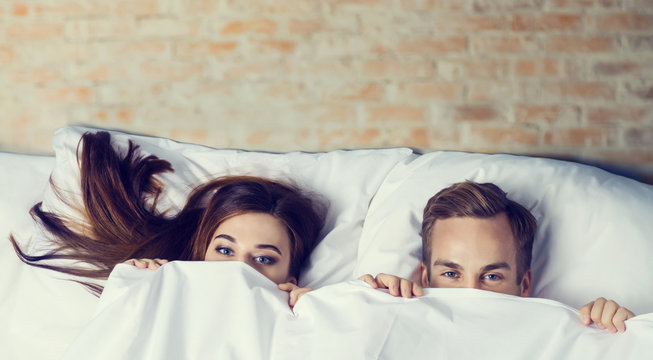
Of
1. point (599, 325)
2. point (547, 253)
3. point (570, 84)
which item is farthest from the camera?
point (570, 84)

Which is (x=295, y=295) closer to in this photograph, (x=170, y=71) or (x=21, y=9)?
(x=170, y=71)

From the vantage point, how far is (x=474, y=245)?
1199 millimetres

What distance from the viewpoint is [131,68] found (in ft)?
5.73

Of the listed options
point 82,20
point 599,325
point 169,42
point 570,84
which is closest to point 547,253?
point 599,325

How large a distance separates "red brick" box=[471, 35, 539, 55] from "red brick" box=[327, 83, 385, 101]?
0.30 m

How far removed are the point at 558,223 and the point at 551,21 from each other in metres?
0.63

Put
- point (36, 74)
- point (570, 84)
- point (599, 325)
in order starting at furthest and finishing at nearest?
1. point (36, 74)
2. point (570, 84)
3. point (599, 325)

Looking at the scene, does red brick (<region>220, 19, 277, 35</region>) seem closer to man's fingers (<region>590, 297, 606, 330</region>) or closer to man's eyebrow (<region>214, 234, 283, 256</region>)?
man's eyebrow (<region>214, 234, 283, 256</region>)

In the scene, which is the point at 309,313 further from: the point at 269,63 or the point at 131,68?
the point at 131,68

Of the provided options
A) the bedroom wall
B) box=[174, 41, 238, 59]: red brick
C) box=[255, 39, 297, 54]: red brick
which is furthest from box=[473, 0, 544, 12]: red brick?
box=[174, 41, 238, 59]: red brick

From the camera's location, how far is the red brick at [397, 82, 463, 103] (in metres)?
1.68

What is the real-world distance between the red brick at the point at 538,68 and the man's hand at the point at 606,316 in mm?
798

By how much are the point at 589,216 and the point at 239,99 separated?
1.02m

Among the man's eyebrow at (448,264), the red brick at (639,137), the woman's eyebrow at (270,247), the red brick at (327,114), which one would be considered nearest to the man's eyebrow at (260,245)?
the woman's eyebrow at (270,247)
